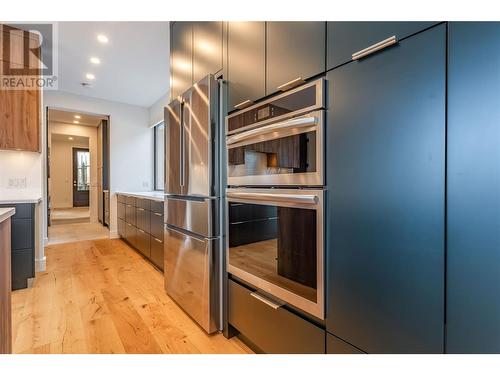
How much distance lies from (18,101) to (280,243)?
327 centimetres

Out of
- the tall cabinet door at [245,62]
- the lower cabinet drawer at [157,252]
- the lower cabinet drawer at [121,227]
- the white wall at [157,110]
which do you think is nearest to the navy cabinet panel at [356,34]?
the tall cabinet door at [245,62]

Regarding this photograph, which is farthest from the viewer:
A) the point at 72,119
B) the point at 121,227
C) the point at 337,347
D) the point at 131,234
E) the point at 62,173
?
the point at 62,173

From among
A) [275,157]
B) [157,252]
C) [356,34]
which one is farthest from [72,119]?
[356,34]

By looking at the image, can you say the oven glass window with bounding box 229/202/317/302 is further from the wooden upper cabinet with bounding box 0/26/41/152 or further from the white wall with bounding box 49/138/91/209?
the white wall with bounding box 49/138/91/209

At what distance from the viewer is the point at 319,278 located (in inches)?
43.3

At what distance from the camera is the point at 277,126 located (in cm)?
124

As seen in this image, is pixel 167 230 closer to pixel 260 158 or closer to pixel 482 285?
pixel 260 158

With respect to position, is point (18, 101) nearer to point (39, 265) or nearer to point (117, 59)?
point (117, 59)

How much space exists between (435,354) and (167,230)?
199 cm

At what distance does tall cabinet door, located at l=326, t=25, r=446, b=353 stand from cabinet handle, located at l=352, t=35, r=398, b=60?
0.02 m

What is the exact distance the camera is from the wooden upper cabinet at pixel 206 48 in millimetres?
1754

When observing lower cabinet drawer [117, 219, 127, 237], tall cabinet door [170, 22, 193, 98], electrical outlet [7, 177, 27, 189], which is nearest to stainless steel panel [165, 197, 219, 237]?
tall cabinet door [170, 22, 193, 98]

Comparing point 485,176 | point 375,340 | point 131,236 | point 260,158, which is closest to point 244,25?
point 260,158

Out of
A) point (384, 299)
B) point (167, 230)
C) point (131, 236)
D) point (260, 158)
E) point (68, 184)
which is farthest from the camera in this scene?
point (68, 184)
